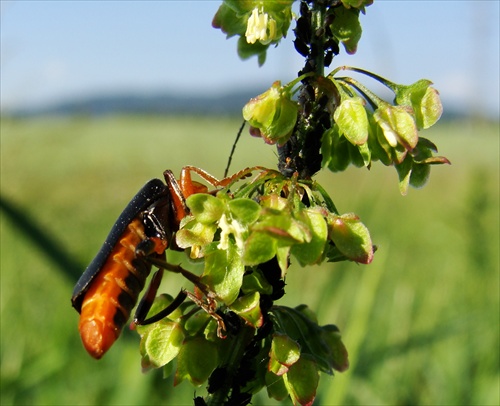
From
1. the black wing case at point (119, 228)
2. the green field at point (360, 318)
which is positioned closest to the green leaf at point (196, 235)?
the black wing case at point (119, 228)

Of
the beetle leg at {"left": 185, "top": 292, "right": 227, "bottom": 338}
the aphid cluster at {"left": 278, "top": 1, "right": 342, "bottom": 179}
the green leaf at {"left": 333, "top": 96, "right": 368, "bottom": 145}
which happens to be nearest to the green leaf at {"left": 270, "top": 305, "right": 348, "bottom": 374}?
the beetle leg at {"left": 185, "top": 292, "right": 227, "bottom": 338}

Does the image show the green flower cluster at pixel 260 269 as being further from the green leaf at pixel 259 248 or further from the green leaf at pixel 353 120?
the green leaf at pixel 353 120

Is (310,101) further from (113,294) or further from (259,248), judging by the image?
(113,294)

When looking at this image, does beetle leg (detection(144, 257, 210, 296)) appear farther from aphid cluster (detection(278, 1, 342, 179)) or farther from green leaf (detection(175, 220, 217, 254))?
aphid cluster (detection(278, 1, 342, 179))

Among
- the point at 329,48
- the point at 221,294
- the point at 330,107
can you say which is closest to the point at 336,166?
the point at 330,107

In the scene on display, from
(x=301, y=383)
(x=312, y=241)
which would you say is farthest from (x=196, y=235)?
(x=301, y=383)
